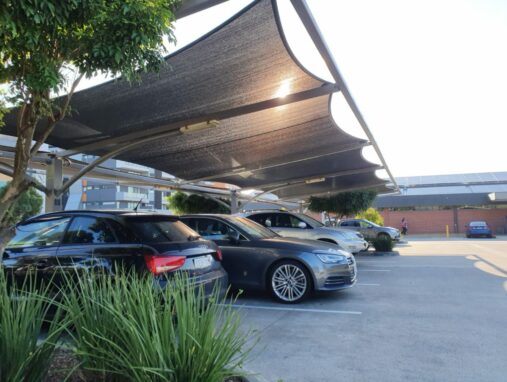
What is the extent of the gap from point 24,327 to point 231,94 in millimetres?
6314

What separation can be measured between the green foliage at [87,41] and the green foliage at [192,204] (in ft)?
57.5

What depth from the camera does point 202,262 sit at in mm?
5828

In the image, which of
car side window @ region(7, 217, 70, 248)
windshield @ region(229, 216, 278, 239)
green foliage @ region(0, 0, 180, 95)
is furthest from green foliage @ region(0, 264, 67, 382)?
windshield @ region(229, 216, 278, 239)

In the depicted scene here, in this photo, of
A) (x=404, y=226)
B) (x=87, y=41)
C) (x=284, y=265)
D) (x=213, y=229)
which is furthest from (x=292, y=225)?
(x=404, y=226)

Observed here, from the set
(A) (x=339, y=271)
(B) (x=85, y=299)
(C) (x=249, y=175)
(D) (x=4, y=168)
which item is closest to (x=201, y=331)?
(B) (x=85, y=299)

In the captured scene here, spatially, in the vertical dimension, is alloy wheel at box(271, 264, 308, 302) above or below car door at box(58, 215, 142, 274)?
below

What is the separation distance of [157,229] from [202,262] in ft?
2.54

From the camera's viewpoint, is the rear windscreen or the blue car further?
the blue car

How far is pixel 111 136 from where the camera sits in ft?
33.6

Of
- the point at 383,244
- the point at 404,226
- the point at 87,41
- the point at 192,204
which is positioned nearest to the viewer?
the point at 87,41

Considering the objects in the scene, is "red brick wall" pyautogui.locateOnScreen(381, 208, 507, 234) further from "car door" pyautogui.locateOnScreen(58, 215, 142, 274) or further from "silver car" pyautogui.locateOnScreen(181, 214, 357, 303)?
"car door" pyautogui.locateOnScreen(58, 215, 142, 274)

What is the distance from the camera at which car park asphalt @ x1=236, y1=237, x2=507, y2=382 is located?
4344 millimetres

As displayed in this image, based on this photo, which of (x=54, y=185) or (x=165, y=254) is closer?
(x=165, y=254)

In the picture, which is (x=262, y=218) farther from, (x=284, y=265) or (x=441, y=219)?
(x=441, y=219)
